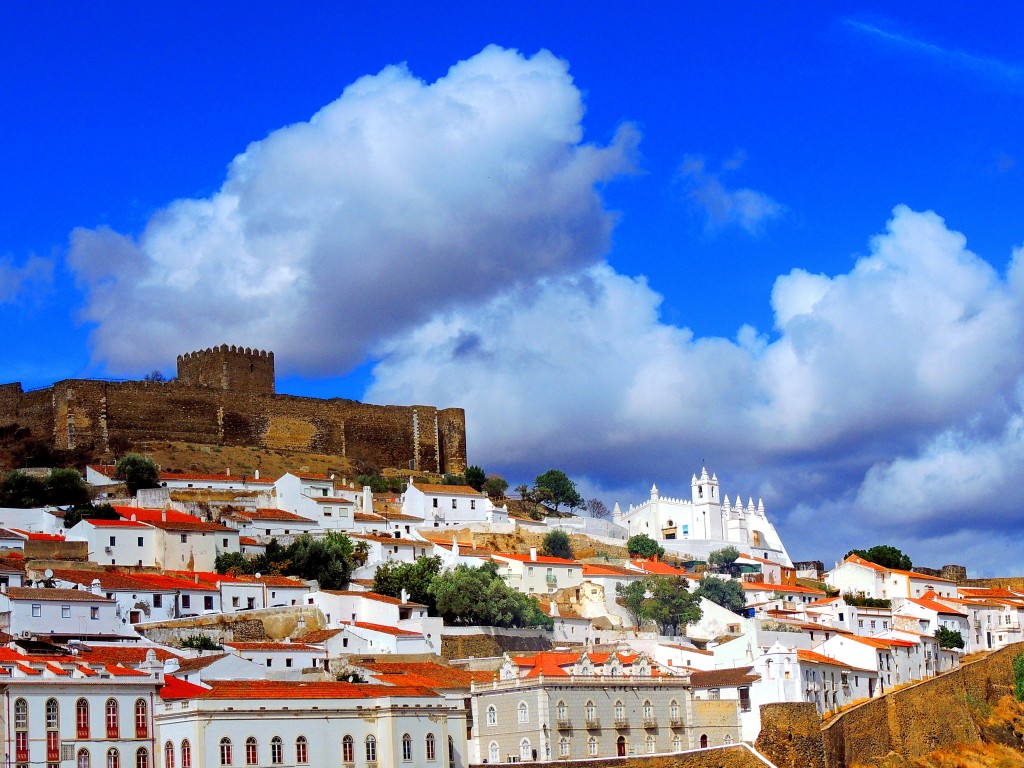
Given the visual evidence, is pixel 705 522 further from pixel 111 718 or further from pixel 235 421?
pixel 111 718

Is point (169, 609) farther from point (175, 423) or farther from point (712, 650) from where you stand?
point (175, 423)

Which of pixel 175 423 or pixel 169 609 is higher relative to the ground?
pixel 175 423

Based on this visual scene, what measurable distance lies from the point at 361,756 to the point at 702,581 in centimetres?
3378

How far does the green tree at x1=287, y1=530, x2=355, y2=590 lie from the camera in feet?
249

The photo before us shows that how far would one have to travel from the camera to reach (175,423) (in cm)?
9956

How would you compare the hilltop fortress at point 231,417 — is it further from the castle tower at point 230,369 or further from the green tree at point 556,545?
the green tree at point 556,545

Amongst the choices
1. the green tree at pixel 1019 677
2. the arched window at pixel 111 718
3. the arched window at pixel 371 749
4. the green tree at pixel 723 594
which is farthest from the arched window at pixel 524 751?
the green tree at pixel 1019 677

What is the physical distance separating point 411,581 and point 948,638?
2386 centimetres

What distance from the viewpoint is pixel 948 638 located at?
79875 millimetres

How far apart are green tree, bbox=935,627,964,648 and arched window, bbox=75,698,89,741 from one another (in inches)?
1612

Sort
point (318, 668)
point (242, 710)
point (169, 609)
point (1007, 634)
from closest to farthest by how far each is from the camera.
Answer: point (242, 710) → point (318, 668) → point (169, 609) → point (1007, 634)

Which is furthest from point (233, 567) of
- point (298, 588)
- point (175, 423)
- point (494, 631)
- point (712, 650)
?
point (175, 423)

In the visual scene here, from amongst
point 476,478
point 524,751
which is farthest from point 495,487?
point 524,751

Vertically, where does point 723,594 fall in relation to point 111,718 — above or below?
above
